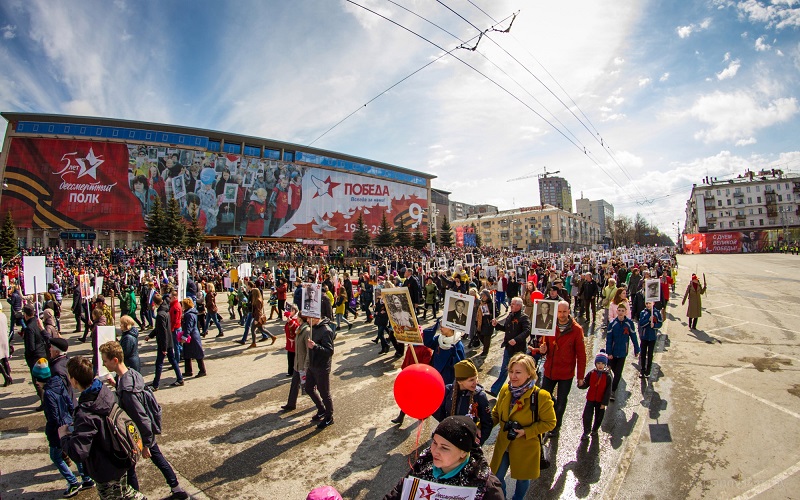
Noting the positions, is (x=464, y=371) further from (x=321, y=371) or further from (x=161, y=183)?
(x=161, y=183)

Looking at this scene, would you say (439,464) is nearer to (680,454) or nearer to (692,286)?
(680,454)

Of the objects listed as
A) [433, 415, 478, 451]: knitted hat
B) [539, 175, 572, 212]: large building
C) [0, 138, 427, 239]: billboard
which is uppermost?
[539, 175, 572, 212]: large building

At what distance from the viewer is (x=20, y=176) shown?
38500 millimetres

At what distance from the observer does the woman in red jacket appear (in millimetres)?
4941

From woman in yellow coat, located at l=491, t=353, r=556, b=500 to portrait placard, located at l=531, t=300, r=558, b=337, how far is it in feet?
7.35

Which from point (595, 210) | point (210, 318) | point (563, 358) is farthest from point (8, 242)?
point (595, 210)

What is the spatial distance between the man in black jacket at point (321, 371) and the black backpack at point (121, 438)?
2.42 metres

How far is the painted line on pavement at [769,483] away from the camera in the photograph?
3.76 meters

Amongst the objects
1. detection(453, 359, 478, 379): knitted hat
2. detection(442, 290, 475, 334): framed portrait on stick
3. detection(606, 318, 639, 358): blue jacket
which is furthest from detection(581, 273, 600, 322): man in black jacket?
detection(453, 359, 478, 379): knitted hat

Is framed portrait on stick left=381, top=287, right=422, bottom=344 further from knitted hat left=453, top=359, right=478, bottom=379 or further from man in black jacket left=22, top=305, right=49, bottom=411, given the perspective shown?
man in black jacket left=22, top=305, right=49, bottom=411

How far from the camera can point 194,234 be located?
135ft

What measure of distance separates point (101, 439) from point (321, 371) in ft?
9.10

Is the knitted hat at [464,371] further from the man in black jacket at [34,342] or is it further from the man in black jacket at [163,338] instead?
the man in black jacket at [34,342]

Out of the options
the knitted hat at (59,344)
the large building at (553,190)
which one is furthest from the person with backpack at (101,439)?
the large building at (553,190)
